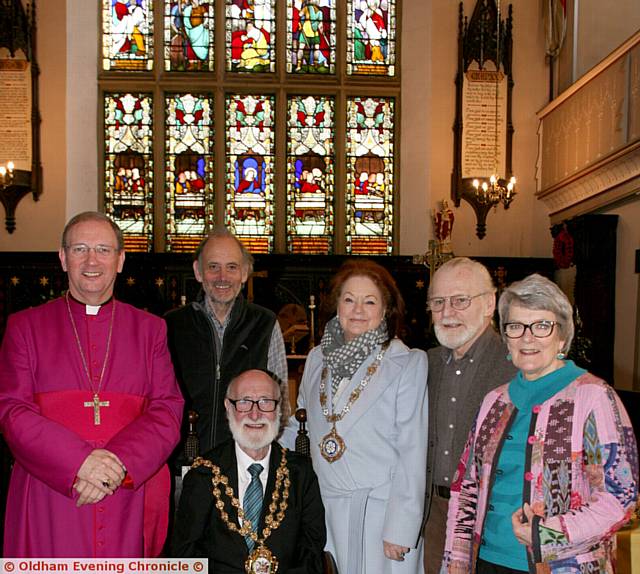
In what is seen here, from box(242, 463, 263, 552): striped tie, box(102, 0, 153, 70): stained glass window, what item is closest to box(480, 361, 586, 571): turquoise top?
box(242, 463, 263, 552): striped tie

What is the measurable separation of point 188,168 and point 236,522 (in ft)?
30.0

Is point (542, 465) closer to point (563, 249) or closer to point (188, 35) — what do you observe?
point (563, 249)

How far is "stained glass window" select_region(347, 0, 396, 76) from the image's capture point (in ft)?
37.8

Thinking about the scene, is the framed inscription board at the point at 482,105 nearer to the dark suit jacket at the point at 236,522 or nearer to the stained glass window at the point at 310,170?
the stained glass window at the point at 310,170

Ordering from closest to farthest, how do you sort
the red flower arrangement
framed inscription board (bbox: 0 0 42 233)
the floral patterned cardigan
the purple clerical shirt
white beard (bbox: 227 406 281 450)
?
the floral patterned cardigan → the purple clerical shirt → white beard (bbox: 227 406 281 450) → the red flower arrangement → framed inscription board (bbox: 0 0 42 233)

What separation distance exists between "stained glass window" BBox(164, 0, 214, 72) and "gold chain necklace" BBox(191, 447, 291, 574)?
31.1ft

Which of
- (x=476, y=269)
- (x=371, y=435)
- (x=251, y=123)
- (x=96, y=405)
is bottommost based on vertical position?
(x=371, y=435)

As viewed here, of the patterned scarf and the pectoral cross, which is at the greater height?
the patterned scarf

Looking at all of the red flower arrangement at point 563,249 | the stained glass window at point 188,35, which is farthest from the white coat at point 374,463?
the stained glass window at point 188,35

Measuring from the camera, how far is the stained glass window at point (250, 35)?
37.6 ft

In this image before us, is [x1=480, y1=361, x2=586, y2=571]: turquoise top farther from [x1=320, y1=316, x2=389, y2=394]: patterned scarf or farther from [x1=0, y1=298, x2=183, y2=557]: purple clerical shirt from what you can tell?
[x1=0, y1=298, x2=183, y2=557]: purple clerical shirt

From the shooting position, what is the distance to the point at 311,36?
11.5 meters

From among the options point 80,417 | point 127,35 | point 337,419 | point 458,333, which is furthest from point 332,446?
point 127,35

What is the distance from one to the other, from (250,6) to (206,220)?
318 centimetres
